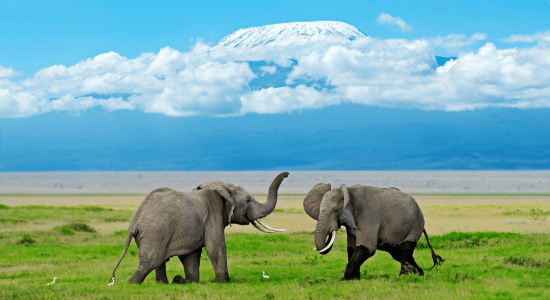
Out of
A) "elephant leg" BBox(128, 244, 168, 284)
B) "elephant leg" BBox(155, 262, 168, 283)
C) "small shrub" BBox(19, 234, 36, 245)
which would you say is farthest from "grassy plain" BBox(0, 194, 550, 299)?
"elephant leg" BBox(155, 262, 168, 283)

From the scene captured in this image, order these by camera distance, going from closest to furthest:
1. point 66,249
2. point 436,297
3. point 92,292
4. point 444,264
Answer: point 436,297 < point 92,292 < point 444,264 < point 66,249

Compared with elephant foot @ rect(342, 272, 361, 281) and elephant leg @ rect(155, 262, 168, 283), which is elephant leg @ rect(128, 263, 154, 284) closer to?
elephant leg @ rect(155, 262, 168, 283)

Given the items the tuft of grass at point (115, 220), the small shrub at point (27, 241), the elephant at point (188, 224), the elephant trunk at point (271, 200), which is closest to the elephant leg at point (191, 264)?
the elephant at point (188, 224)

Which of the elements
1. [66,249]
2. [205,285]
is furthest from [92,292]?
[66,249]

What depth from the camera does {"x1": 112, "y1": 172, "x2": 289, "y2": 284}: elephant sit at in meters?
15.6

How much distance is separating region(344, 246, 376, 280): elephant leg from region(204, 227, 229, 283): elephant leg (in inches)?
141

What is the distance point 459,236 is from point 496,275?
1272 centimetres

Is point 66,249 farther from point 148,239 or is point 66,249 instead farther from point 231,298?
point 231,298

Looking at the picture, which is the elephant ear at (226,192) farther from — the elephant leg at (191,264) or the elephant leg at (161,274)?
the elephant leg at (161,274)

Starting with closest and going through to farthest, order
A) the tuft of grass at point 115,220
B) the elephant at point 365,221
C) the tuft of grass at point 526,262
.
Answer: the elephant at point 365,221, the tuft of grass at point 526,262, the tuft of grass at point 115,220

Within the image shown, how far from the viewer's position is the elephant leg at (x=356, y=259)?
16.2 metres

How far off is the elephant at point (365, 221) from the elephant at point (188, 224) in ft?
7.32

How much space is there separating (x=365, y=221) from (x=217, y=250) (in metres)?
4.32

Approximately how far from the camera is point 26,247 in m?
28.9
